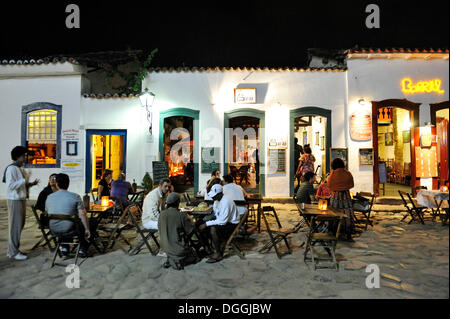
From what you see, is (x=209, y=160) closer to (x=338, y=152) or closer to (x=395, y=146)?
(x=338, y=152)

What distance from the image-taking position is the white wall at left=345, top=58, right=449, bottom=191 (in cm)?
1060

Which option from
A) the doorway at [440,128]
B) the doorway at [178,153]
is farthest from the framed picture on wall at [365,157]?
the doorway at [178,153]

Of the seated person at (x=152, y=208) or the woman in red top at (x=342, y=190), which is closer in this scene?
the seated person at (x=152, y=208)

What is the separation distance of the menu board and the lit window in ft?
41.0

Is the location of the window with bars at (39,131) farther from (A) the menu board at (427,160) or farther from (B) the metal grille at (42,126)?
(A) the menu board at (427,160)

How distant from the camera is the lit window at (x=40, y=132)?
11227 mm

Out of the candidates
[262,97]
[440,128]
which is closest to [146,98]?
[262,97]

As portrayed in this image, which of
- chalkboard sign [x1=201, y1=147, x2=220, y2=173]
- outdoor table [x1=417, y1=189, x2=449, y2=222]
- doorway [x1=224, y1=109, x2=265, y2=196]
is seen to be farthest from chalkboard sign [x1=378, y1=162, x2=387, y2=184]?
chalkboard sign [x1=201, y1=147, x2=220, y2=173]

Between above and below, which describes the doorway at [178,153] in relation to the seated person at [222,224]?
above

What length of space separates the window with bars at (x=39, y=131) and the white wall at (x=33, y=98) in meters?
0.21

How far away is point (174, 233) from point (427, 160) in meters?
9.53

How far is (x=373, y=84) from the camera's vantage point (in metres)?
10.8

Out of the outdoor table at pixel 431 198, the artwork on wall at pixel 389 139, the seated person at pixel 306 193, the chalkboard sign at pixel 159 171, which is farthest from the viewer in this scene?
the artwork on wall at pixel 389 139

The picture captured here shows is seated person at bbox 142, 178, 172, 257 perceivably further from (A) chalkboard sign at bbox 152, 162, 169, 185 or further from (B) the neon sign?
(B) the neon sign
